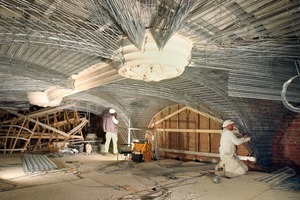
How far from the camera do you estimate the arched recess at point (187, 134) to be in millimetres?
6633

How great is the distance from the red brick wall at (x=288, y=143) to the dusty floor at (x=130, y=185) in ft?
2.39

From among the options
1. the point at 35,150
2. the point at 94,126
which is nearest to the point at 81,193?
the point at 35,150

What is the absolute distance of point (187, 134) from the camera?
7457 mm

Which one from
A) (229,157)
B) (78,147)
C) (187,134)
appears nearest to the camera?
(229,157)

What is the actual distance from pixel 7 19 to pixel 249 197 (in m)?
3.86

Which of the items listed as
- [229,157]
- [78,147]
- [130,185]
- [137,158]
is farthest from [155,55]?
[78,147]

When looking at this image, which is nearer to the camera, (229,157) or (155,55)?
(155,55)

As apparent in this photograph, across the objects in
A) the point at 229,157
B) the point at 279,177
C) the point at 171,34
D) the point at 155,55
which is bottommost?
the point at 279,177

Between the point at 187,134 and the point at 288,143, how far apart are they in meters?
2.91

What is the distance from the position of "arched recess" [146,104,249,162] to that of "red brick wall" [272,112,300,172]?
27.1 inches

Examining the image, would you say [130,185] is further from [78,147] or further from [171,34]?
[78,147]

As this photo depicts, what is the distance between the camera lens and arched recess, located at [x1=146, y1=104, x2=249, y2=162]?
6.63m

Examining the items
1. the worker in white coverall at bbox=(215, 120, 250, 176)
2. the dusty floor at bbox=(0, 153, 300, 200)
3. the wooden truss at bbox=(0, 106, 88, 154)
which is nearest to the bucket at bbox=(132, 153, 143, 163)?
the dusty floor at bbox=(0, 153, 300, 200)

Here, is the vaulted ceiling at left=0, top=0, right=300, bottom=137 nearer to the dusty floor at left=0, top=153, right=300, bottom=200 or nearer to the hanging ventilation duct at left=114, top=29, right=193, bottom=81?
the hanging ventilation duct at left=114, top=29, right=193, bottom=81
